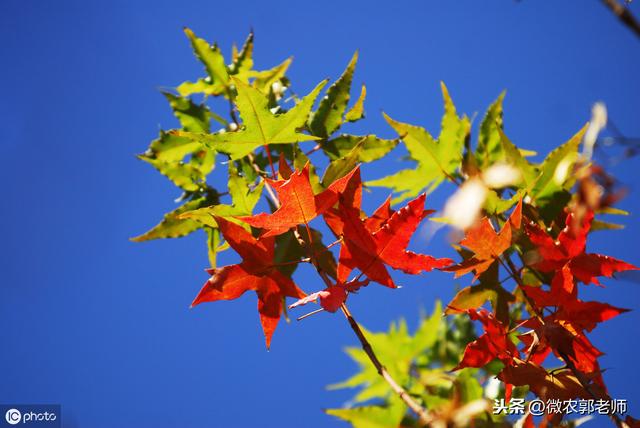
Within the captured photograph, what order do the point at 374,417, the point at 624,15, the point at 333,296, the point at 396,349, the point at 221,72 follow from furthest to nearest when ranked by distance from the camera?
the point at 396,349
the point at 221,72
the point at 374,417
the point at 333,296
the point at 624,15

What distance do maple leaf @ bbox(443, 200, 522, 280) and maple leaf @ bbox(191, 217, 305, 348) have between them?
31cm

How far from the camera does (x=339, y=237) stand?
0.88 metres

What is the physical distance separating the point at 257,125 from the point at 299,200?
8.5 inches

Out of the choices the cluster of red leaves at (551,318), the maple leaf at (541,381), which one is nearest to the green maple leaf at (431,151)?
the cluster of red leaves at (551,318)

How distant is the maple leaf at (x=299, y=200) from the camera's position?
785mm

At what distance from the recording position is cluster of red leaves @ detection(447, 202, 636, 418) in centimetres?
78

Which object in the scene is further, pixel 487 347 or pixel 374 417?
pixel 374 417

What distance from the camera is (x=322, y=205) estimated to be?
0.82 metres

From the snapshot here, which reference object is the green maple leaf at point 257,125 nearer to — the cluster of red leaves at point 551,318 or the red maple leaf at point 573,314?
the cluster of red leaves at point 551,318

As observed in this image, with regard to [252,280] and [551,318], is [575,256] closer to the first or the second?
[551,318]

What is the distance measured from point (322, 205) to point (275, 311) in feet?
0.73

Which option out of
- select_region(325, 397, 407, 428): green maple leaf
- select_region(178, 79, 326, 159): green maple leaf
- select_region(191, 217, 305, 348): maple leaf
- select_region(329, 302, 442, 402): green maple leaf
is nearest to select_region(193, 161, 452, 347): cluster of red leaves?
select_region(191, 217, 305, 348): maple leaf

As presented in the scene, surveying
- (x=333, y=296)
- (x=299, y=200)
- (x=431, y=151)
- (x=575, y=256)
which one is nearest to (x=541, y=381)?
(x=575, y=256)

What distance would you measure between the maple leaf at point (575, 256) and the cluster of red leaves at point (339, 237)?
0.59 ft
